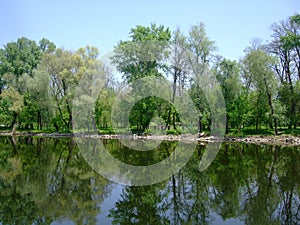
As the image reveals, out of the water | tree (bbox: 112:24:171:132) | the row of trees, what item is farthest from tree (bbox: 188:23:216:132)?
the water

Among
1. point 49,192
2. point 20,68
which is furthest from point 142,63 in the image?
point 49,192

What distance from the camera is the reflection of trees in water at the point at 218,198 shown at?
260 inches

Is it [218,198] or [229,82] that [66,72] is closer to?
[229,82]

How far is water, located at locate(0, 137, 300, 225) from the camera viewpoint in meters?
6.59

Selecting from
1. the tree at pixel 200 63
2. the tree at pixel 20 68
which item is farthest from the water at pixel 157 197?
the tree at pixel 20 68

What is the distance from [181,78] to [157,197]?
86.0 ft

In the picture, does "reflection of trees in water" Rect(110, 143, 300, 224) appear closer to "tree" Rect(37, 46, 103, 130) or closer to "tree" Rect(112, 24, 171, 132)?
"tree" Rect(112, 24, 171, 132)

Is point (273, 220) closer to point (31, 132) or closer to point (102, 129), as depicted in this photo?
point (102, 129)

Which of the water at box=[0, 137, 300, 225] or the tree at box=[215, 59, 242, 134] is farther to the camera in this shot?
the tree at box=[215, 59, 242, 134]

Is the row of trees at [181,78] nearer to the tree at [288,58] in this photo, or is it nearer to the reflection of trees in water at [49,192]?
the tree at [288,58]

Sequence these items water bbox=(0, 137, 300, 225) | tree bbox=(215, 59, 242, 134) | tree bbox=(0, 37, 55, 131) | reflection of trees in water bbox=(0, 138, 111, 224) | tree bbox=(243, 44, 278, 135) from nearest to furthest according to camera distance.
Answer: water bbox=(0, 137, 300, 225), reflection of trees in water bbox=(0, 138, 111, 224), tree bbox=(243, 44, 278, 135), tree bbox=(215, 59, 242, 134), tree bbox=(0, 37, 55, 131)

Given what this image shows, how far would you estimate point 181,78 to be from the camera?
3338 cm

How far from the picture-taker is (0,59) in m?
45.2

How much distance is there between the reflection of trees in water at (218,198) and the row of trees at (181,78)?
1910cm
